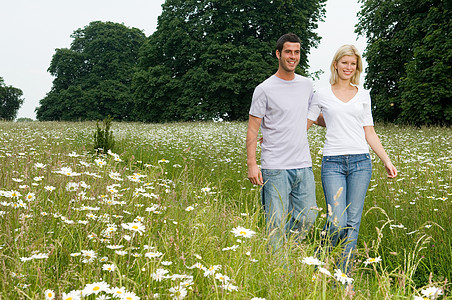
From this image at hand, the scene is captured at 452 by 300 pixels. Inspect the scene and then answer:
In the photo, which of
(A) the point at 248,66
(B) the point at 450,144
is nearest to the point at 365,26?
(A) the point at 248,66

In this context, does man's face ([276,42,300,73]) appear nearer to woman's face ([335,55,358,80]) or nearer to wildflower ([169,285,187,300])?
woman's face ([335,55,358,80])

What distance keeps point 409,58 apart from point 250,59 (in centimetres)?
918

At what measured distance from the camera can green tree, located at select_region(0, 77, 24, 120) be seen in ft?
176

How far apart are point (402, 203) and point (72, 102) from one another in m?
37.4

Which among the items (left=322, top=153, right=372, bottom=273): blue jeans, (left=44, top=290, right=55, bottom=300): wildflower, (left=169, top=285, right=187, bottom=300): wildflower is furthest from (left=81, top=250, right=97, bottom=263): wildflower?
(left=322, top=153, right=372, bottom=273): blue jeans

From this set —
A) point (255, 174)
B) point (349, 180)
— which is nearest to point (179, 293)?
point (255, 174)

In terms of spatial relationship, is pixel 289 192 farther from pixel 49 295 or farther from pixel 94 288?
pixel 49 295

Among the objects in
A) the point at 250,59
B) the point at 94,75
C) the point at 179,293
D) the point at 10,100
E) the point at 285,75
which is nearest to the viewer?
the point at 179,293

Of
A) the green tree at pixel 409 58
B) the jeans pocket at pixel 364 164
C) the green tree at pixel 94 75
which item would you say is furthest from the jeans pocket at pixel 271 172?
the green tree at pixel 94 75

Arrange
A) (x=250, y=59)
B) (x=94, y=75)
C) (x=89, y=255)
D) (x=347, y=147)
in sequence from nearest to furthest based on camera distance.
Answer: (x=89, y=255), (x=347, y=147), (x=250, y=59), (x=94, y=75)

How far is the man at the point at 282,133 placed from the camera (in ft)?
12.2

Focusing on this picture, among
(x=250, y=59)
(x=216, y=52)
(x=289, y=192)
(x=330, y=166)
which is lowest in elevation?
(x=289, y=192)

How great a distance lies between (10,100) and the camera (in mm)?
55531

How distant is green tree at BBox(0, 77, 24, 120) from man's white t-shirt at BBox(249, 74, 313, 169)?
5780cm
